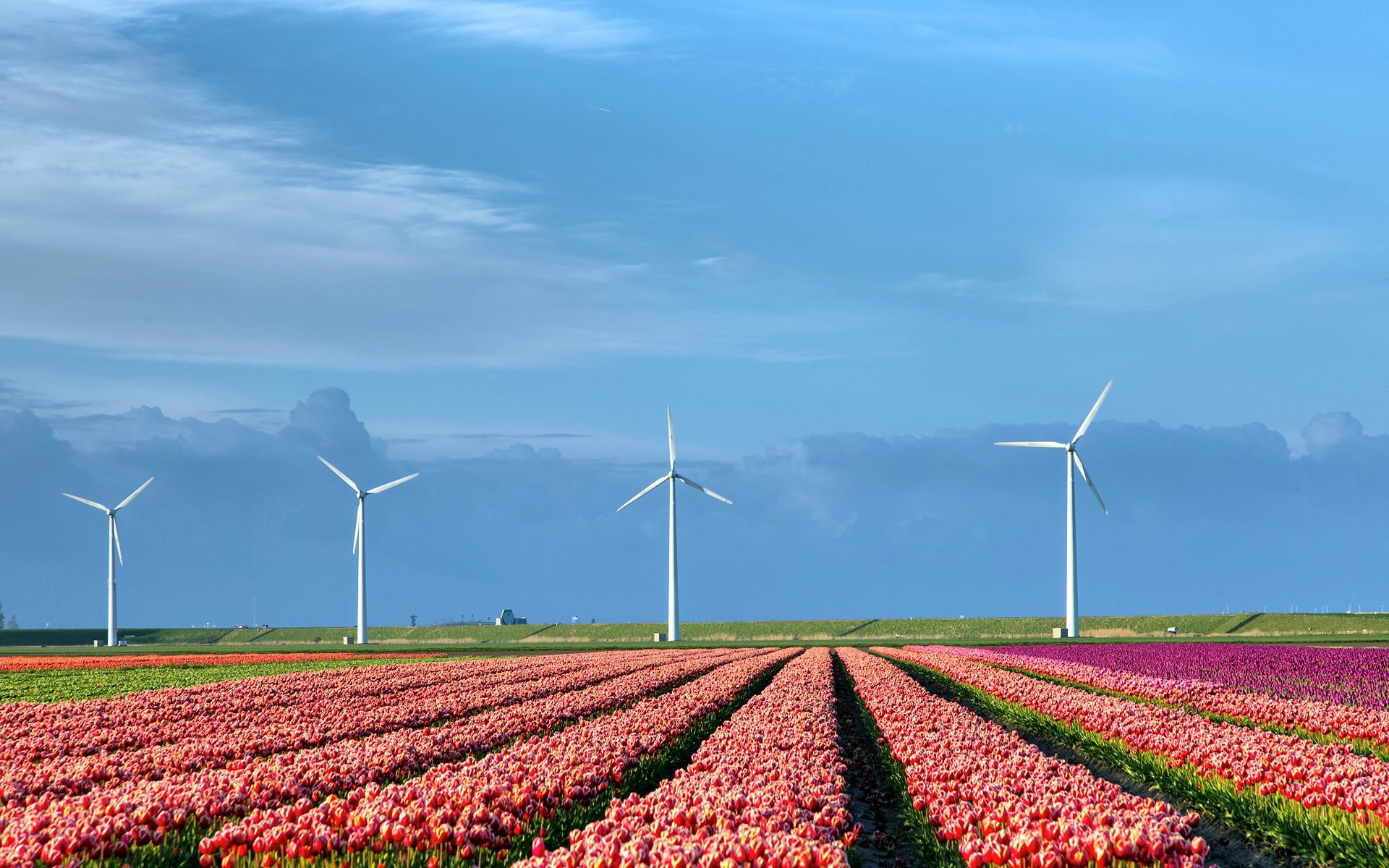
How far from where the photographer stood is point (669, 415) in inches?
4382

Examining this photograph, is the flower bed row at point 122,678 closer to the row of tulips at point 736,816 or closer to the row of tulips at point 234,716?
the row of tulips at point 234,716

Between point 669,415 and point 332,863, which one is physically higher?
point 669,415

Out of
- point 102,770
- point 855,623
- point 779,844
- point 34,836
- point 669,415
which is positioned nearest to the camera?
point 779,844

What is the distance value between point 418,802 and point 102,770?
8.78 meters

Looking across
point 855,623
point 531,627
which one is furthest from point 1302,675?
point 531,627

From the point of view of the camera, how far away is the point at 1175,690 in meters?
37.1

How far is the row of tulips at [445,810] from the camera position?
41.1ft

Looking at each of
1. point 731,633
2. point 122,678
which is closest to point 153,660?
point 122,678

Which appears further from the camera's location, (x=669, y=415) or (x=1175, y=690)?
(x=669, y=415)

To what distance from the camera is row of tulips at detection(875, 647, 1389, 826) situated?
1620 cm

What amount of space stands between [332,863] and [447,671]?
127 ft

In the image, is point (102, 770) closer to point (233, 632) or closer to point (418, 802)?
point (418, 802)

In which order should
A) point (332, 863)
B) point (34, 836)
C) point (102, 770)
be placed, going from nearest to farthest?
point (332, 863), point (34, 836), point (102, 770)

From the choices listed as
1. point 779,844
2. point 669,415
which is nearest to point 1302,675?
point 779,844
